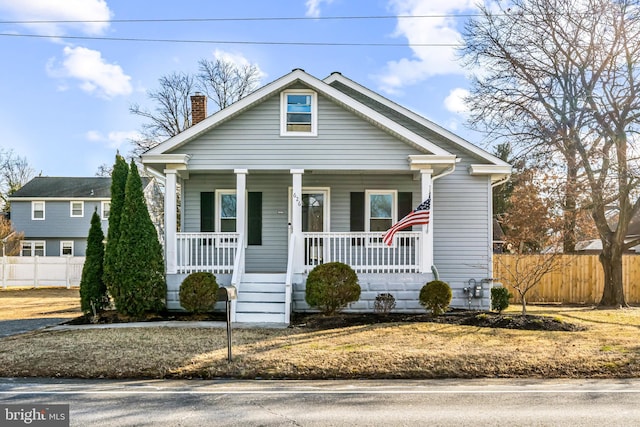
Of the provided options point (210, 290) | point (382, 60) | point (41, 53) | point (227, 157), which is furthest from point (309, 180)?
point (41, 53)

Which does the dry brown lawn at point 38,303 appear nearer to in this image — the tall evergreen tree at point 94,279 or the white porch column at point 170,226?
the tall evergreen tree at point 94,279

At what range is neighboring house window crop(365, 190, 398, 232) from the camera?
16.2 meters

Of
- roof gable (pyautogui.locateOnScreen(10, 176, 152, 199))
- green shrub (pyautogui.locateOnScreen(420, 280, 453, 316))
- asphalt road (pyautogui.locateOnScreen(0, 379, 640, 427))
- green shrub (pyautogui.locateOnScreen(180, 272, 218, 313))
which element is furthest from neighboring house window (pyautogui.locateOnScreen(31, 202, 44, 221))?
asphalt road (pyautogui.locateOnScreen(0, 379, 640, 427))

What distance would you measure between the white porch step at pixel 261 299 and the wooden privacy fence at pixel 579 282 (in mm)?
10531

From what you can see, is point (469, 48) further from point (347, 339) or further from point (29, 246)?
point (29, 246)

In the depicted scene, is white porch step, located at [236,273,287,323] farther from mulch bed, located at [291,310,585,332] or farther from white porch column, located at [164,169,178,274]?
white porch column, located at [164,169,178,274]

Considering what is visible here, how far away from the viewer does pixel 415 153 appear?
46.8 ft

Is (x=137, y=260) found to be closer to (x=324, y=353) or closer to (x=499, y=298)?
(x=324, y=353)

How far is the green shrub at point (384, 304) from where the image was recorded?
13.5m

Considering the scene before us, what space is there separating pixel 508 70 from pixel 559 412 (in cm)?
1627

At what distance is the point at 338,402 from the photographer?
661 cm

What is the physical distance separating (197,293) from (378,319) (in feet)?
13.7

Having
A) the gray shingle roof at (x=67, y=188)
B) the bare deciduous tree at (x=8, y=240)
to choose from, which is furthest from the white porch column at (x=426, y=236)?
the gray shingle roof at (x=67, y=188)

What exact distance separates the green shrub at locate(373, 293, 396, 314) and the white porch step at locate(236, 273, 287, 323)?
2.28 meters
